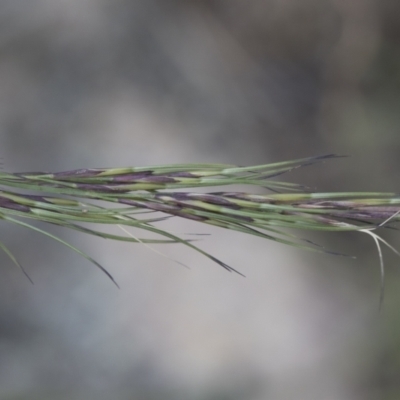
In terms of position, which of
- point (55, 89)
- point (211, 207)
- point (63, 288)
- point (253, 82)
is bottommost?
point (63, 288)

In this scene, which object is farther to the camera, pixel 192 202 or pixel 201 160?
pixel 201 160

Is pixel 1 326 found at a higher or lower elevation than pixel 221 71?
lower

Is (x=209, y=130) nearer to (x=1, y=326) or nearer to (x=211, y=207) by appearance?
(x=1, y=326)

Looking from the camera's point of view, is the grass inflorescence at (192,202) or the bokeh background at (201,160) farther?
the bokeh background at (201,160)

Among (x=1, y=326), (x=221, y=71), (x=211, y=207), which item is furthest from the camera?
(x=221, y=71)

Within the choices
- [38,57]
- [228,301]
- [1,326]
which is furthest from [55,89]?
[228,301]

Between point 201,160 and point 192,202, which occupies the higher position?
point 201,160

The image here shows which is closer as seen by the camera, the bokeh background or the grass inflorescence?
the grass inflorescence

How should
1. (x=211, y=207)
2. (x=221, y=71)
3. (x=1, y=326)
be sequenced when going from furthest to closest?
1. (x=221, y=71)
2. (x=1, y=326)
3. (x=211, y=207)
